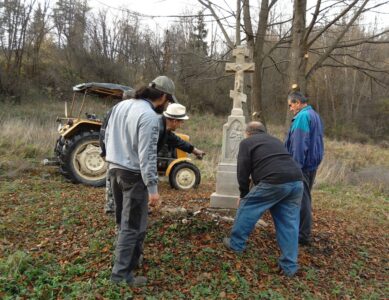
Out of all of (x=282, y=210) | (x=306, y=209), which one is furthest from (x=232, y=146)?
(x=282, y=210)

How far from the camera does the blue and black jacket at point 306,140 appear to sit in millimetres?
4660

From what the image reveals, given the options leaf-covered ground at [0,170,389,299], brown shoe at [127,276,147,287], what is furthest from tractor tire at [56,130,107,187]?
brown shoe at [127,276,147,287]

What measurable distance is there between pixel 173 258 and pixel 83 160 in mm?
4339

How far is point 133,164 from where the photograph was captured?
3262mm

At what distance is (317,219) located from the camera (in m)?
6.49

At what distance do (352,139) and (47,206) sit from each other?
29029 millimetres

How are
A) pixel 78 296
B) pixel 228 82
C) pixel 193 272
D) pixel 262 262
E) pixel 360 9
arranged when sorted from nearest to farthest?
pixel 78 296
pixel 193 272
pixel 262 262
pixel 360 9
pixel 228 82

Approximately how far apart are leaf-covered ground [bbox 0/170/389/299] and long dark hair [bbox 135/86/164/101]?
169 cm

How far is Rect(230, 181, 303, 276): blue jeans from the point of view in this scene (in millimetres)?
4016

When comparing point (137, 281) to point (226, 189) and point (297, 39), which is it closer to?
point (226, 189)

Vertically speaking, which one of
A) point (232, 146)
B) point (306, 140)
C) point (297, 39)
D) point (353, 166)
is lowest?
point (353, 166)

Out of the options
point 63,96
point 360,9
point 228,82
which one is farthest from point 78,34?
point 360,9

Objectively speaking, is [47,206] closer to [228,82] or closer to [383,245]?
[383,245]

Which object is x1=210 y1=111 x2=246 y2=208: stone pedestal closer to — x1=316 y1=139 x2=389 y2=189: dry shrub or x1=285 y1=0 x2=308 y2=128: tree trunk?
x1=285 y1=0 x2=308 y2=128: tree trunk
